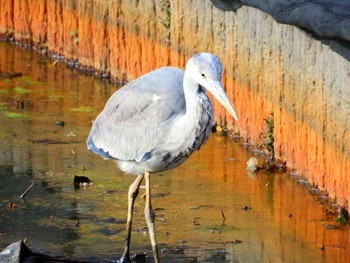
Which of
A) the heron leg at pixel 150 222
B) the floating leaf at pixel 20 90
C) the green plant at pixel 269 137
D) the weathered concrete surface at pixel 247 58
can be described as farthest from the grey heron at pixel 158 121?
the floating leaf at pixel 20 90

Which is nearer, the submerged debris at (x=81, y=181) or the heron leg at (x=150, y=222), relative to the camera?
the heron leg at (x=150, y=222)

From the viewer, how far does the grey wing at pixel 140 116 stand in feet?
27.8

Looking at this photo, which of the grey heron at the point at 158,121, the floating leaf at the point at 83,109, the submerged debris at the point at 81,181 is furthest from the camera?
the floating leaf at the point at 83,109

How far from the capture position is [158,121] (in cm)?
849

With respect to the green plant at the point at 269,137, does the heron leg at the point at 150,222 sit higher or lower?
lower

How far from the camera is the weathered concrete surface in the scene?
10084mm

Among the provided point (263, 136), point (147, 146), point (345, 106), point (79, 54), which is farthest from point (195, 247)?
point (79, 54)

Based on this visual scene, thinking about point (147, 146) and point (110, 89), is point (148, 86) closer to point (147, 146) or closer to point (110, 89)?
point (147, 146)

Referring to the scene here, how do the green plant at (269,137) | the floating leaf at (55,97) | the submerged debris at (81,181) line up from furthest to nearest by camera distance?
1. the floating leaf at (55,97)
2. the green plant at (269,137)
3. the submerged debris at (81,181)

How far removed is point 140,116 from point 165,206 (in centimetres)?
153

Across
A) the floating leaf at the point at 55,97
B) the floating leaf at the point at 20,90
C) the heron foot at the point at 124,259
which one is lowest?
the heron foot at the point at 124,259

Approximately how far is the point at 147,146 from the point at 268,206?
→ 1.90 meters

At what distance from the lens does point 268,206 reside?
398 inches

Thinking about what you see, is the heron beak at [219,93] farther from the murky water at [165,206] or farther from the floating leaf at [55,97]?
the floating leaf at [55,97]
